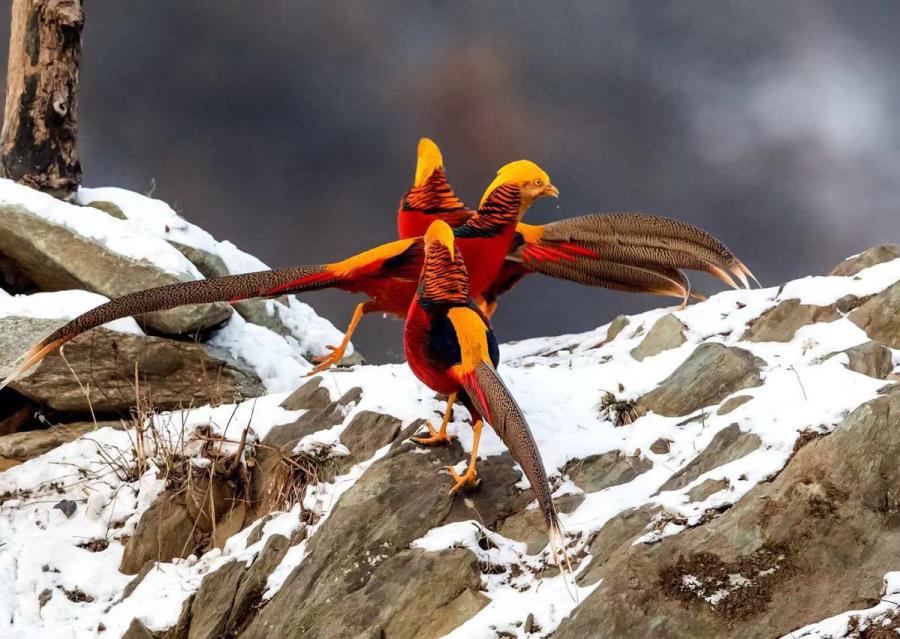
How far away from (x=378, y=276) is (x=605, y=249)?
186 centimetres

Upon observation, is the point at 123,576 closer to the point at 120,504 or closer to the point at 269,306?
the point at 120,504

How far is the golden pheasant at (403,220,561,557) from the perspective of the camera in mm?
4555

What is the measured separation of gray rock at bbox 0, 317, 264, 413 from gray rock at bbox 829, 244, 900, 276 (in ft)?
14.8

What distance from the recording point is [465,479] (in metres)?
4.89

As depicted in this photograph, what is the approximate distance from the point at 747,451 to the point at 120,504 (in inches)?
147

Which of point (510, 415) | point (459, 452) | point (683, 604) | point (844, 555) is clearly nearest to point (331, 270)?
point (459, 452)

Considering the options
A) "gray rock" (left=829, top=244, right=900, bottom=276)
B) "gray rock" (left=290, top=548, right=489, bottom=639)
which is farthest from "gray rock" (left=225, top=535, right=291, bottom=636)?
"gray rock" (left=829, top=244, right=900, bottom=276)

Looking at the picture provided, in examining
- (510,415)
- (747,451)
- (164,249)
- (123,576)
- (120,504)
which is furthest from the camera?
(164,249)

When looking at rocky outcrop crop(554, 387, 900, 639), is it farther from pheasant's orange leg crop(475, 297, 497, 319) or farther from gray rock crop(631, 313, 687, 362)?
pheasant's orange leg crop(475, 297, 497, 319)

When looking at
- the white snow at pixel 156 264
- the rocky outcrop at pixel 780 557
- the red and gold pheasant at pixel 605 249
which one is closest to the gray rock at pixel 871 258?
the red and gold pheasant at pixel 605 249

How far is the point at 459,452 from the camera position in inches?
205

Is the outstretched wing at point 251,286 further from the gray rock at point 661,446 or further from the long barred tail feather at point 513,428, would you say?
the gray rock at point 661,446

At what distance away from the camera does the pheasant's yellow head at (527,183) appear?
19.1ft

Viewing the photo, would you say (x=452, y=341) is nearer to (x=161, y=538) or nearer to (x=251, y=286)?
(x=251, y=286)
